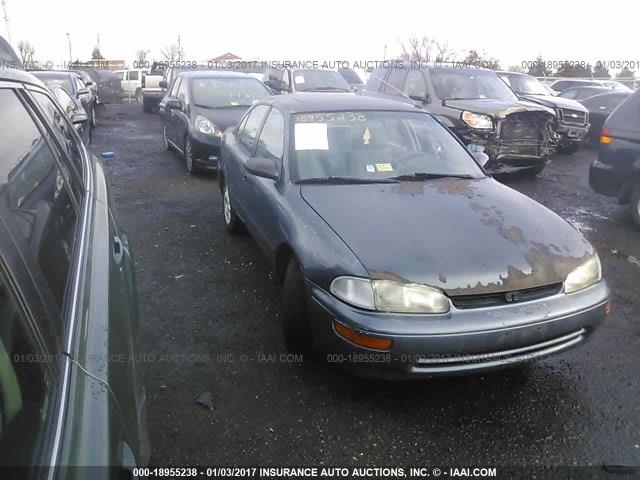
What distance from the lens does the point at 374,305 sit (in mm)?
2467

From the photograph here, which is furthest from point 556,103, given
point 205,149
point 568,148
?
point 205,149

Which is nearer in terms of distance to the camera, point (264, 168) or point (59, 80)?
point (264, 168)

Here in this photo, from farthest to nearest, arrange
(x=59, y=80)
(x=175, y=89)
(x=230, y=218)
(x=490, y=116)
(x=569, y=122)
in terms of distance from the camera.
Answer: (x=59, y=80) → (x=569, y=122) → (x=175, y=89) → (x=490, y=116) → (x=230, y=218)

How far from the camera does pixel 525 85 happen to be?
39.3ft

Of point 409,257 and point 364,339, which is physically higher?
point 409,257

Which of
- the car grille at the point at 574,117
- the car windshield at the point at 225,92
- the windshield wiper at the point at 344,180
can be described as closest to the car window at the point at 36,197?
the windshield wiper at the point at 344,180

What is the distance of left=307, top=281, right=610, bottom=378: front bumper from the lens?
7.90 ft

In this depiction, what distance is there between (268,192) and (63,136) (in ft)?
4.46

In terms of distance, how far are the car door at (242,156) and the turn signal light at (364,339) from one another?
71.4 inches

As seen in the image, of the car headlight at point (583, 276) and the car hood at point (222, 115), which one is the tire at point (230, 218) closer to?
the car hood at point (222, 115)

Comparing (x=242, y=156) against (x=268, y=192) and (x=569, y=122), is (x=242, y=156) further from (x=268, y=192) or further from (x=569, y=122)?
(x=569, y=122)

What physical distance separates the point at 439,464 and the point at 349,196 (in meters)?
1.63

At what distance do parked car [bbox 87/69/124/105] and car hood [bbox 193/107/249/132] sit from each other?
15.6 metres

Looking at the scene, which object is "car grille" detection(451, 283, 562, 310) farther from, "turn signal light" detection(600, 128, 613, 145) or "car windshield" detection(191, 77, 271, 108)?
"car windshield" detection(191, 77, 271, 108)
